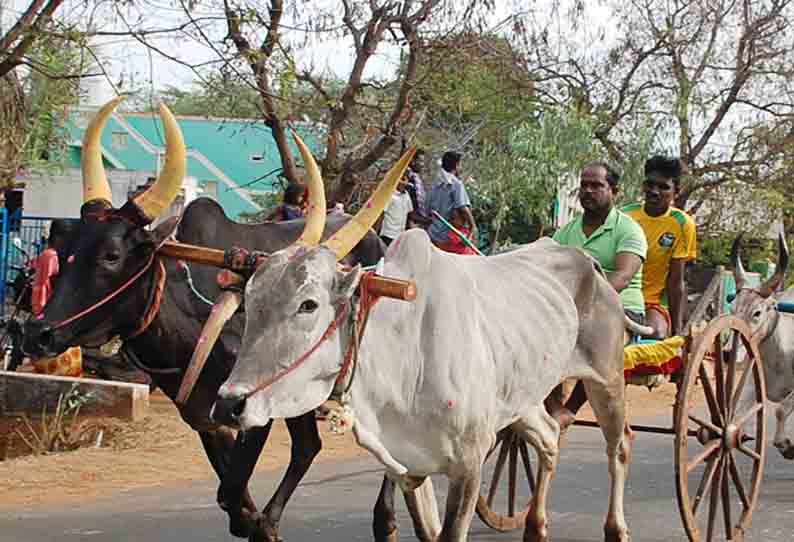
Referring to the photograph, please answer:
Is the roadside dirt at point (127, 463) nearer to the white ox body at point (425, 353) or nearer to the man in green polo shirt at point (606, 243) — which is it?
the man in green polo shirt at point (606, 243)

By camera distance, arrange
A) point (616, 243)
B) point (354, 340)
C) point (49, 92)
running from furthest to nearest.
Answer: point (49, 92) → point (616, 243) → point (354, 340)

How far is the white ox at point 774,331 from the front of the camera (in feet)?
26.8

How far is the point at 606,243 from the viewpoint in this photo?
6652 mm

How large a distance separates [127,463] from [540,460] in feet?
12.7

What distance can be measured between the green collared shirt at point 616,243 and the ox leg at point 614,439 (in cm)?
70

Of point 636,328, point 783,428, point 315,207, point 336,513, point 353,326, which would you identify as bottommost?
point 336,513

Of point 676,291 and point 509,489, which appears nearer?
point 509,489

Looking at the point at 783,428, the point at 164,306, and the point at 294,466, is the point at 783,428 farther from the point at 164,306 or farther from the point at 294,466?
the point at 164,306

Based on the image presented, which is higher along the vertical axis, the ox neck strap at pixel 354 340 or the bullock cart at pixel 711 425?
the ox neck strap at pixel 354 340

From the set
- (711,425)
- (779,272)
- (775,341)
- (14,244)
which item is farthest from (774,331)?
(14,244)

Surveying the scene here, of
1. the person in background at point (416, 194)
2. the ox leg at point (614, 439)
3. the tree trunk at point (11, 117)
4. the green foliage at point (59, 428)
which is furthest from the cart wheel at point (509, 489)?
the tree trunk at point (11, 117)

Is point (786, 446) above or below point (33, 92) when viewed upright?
below

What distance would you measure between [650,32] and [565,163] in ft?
14.9

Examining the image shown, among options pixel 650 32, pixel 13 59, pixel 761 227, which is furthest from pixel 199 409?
pixel 761 227
